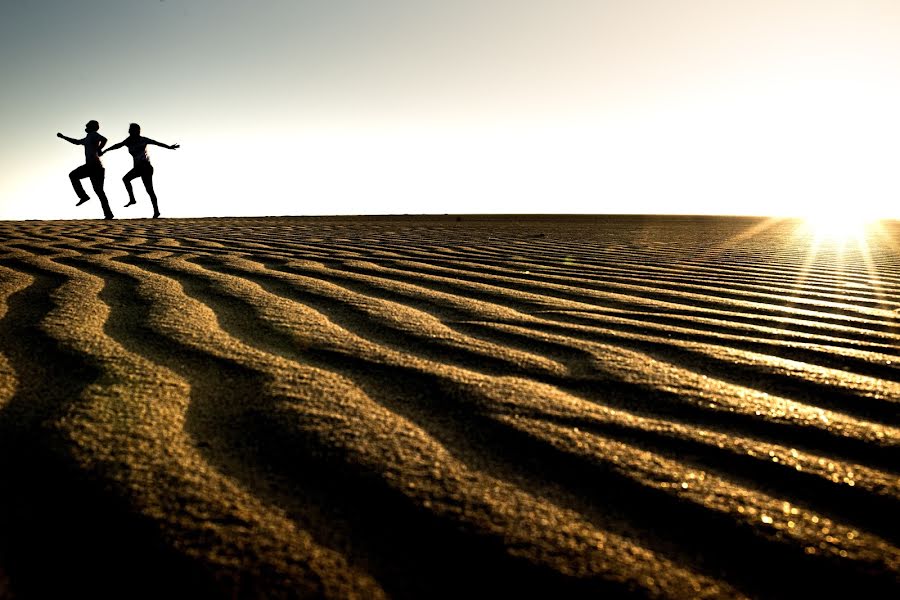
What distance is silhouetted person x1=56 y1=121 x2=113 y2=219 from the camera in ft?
22.7

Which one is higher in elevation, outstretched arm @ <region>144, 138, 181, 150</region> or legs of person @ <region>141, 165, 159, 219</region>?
outstretched arm @ <region>144, 138, 181, 150</region>

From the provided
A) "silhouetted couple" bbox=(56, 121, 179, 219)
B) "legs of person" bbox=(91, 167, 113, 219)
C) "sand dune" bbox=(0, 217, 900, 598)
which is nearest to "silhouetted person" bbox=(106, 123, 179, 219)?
"silhouetted couple" bbox=(56, 121, 179, 219)

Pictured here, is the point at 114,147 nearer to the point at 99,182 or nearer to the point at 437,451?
the point at 99,182

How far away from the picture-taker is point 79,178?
22.9ft

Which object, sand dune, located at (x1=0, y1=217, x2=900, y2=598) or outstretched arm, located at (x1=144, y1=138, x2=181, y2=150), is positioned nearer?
sand dune, located at (x1=0, y1=217, x2=900, y2=598)

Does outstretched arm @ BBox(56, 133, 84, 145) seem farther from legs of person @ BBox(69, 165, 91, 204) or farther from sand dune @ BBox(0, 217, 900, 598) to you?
sand dune @ BBox(0, 217, 900, 598)

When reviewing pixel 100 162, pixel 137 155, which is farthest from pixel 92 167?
pixel 137 155

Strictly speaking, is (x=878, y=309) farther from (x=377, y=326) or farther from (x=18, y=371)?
(x=18, y=371)

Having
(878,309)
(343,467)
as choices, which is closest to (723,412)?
(343,467)

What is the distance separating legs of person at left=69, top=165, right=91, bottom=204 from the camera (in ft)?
22.7

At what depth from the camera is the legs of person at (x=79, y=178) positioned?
6910mm

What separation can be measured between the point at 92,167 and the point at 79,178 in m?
0.20

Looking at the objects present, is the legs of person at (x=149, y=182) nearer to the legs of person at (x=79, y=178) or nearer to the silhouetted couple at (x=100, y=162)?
the silhouetted couple at (x=100, y=162)

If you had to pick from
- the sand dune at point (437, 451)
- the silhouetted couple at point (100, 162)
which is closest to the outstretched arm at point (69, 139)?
the silhouetted couple at point (100, 162)
